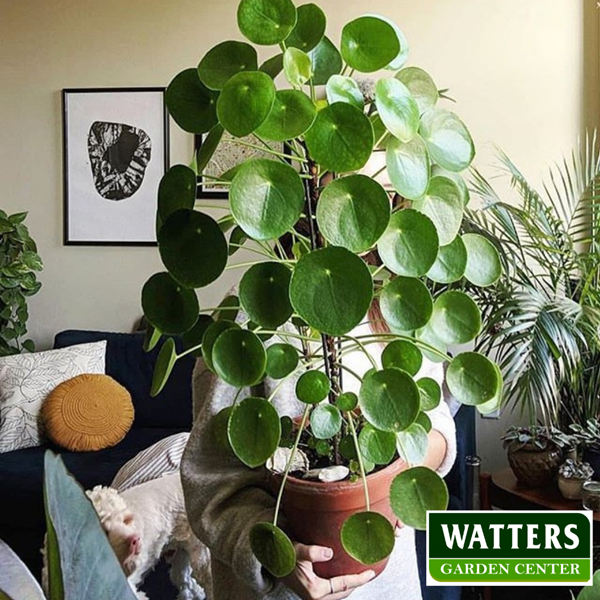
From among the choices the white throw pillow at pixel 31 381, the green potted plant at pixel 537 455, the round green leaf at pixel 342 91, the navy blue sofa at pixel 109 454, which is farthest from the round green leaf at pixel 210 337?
the white throw pillow at pixel 31 381

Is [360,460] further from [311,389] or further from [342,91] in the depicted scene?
[342,91]

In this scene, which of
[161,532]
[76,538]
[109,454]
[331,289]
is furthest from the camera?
[109,454]

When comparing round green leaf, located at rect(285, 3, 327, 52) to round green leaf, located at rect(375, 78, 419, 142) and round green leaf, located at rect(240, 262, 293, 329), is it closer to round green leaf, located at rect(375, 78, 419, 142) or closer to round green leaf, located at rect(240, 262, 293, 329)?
round green leaf, located at rect(375, 78, 419, 142)

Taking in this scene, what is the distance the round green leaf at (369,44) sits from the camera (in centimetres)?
62

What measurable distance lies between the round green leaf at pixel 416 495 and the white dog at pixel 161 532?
0.83 metres

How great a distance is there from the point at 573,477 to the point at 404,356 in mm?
1640

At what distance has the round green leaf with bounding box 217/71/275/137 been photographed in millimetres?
553

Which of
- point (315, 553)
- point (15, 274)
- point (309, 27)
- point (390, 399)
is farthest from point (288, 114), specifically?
point (15, 274)

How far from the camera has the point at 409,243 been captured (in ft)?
1.99

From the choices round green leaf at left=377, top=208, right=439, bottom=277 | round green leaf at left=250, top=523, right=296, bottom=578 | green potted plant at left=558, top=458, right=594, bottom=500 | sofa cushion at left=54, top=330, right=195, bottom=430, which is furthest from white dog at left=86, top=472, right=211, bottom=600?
sofa cushion at left=54, top=330, right=195, bottom=430

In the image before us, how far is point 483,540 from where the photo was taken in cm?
85

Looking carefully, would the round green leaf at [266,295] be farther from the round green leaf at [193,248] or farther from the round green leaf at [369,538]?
the round green leaf at [369,538]

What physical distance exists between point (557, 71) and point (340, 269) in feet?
9.41

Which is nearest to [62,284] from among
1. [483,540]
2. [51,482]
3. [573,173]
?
[573,173]
